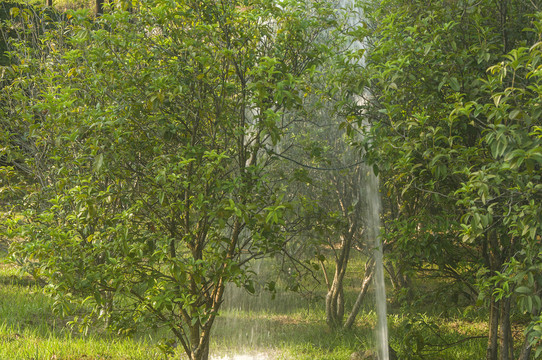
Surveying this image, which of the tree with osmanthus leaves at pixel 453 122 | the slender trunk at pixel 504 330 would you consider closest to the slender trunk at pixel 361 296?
the tree with osmanthus leaves at pixel 453 122

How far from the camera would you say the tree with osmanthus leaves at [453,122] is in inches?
131

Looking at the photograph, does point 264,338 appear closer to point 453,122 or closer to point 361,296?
point 361,296

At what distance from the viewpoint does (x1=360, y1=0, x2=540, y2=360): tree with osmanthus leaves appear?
3.33m

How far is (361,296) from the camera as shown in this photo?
5.24 m

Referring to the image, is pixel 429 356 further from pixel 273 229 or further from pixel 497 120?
pixel 497 120

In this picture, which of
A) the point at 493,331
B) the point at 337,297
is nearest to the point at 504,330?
the point at 493,331

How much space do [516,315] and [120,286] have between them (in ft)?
12.3

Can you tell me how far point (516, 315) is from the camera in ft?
16.6

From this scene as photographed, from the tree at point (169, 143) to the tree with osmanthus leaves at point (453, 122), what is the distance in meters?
0.65

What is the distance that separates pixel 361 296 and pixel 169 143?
2.54 meters

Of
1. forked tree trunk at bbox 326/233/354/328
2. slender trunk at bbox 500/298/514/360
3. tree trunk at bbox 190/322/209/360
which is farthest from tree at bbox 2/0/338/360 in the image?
slender trunk at bbox 500/298/514/360

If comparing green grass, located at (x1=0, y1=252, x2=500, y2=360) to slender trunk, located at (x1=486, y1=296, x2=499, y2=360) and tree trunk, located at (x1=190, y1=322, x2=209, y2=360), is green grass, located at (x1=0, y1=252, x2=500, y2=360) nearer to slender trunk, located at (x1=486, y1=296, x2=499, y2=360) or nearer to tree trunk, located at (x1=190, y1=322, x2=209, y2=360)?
slender trunk, located at (x1=486, y1=296, x2=499, y2=360)

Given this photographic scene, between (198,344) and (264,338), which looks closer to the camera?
(198,344)

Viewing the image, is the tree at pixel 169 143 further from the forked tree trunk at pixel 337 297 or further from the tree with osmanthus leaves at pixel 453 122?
the forked tree trunk at pixel 337 297
